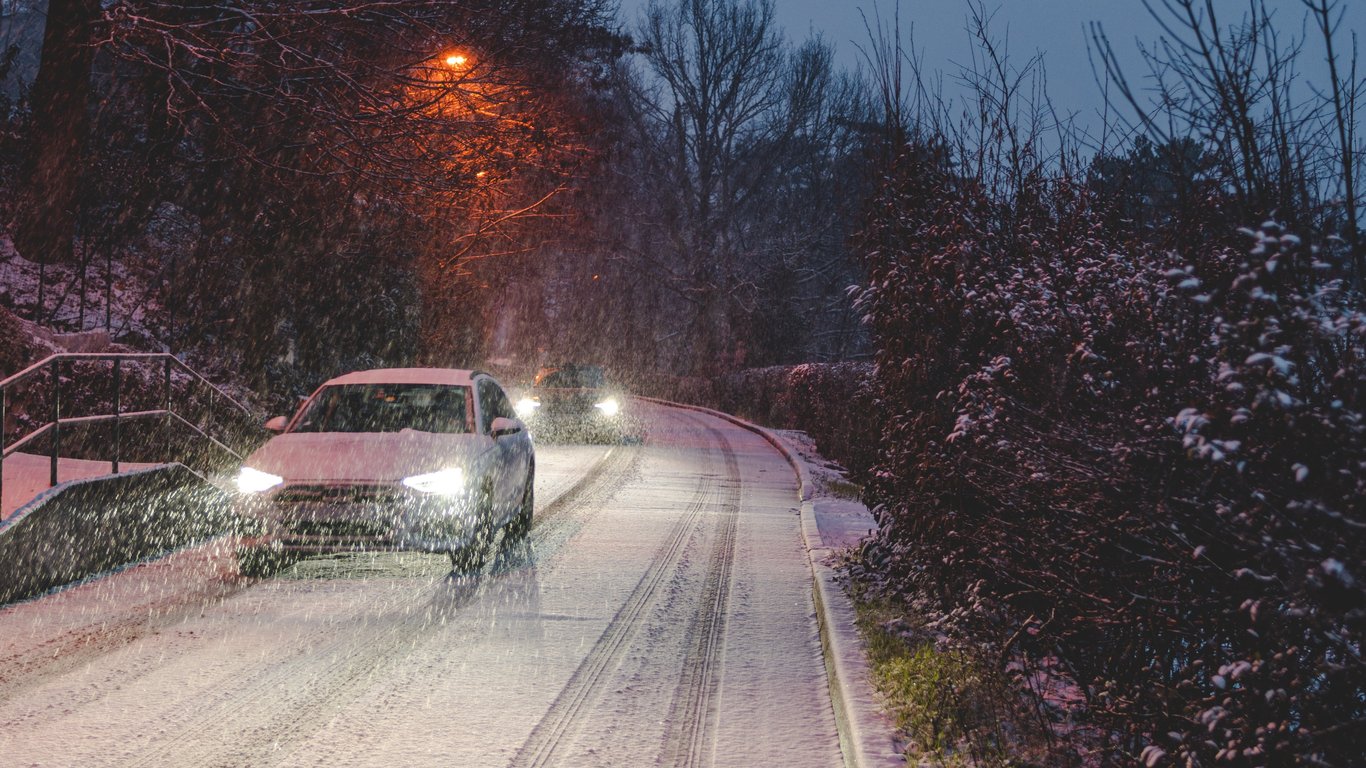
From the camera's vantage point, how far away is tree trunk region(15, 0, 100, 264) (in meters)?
13.5

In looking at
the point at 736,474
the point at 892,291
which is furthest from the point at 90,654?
the point at 736,474

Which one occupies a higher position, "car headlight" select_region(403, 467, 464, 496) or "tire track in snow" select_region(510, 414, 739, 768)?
"car headlight" select_region(403, 467, 464, 496)

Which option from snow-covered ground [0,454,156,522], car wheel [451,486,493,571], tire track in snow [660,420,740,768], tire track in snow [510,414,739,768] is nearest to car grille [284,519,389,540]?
car wheel [451,486,493,571]

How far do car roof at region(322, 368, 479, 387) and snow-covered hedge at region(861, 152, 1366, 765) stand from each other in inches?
199

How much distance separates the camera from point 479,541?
891 cm

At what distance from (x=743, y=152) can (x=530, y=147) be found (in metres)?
30.7

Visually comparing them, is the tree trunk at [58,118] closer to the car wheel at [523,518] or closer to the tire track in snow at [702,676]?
the car wheel at [523,518]

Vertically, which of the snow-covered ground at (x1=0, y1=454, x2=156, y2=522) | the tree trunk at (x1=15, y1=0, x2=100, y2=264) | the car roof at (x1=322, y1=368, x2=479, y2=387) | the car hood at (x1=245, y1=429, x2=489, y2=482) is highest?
the tree trunk at (x1=15, y1=0, x2=100, y2=264)

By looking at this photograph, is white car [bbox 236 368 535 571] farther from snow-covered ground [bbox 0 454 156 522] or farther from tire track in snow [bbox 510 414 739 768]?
snow-covered ground [bbox 0 454 156 522]

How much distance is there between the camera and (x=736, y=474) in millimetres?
18125

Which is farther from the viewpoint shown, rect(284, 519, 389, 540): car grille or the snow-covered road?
rect(284, 519, 389, 540): car grille

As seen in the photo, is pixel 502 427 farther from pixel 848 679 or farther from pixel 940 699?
pixel 940 699

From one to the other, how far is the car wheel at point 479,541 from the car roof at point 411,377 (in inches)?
60.2

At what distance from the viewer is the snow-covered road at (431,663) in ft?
16.1
